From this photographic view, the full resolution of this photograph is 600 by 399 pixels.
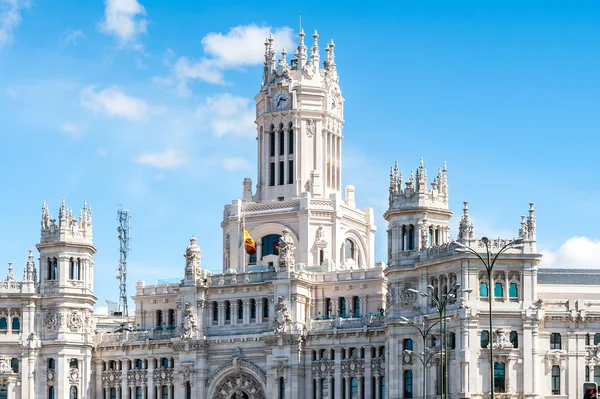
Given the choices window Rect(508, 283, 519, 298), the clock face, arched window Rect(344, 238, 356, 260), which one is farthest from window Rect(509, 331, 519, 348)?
the clock face

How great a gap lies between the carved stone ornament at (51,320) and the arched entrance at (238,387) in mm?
19027

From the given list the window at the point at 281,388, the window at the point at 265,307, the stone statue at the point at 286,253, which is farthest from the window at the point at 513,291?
the window at the point at 265,307

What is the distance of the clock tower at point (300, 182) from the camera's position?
156 meters

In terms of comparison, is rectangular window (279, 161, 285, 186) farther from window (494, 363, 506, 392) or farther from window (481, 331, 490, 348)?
window (494, 363, 506, 392)

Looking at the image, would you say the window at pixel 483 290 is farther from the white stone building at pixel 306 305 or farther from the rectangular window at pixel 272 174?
the rectangular window at pixel 272 174

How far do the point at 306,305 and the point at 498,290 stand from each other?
24102mm

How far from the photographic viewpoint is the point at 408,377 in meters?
136

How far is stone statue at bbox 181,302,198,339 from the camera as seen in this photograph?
152 metres

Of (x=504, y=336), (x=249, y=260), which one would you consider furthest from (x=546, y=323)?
(x=249, y=260)

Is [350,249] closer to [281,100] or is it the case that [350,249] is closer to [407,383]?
[281,100]

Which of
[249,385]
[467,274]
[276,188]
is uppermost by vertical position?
[276,188]

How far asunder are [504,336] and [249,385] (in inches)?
1229

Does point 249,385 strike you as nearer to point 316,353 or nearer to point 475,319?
point 316,353

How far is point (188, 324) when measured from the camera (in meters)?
152
